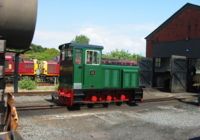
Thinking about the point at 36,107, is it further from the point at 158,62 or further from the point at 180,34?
the point at 180,34

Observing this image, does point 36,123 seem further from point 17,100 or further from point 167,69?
point 167,69

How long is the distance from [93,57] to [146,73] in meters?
12.2

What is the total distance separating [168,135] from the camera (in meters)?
11.1

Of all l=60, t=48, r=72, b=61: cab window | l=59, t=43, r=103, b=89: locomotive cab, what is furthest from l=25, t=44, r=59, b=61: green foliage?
l=59, t=43, r=103, b=89: locomotive cab

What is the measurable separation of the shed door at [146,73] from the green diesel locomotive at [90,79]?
9.48 metres

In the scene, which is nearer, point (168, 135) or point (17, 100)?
point (168, 135)

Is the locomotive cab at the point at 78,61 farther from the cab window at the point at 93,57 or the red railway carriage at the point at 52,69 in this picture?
the red railway carriage at the point at 52,69

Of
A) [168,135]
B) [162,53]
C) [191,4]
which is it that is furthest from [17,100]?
[191,4]

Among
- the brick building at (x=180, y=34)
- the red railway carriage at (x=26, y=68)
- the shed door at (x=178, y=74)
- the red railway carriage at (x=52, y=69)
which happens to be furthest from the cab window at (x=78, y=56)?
the brick building at (x=180, y=34)

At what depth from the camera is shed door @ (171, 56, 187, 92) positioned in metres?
26.0

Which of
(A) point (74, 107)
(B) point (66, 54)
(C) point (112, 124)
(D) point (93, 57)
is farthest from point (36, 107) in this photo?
(C) point (112, 124)

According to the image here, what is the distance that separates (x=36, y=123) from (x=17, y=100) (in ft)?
19.3

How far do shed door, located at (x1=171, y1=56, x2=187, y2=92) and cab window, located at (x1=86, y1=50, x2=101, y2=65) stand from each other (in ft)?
36.6

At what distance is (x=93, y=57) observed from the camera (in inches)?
635
